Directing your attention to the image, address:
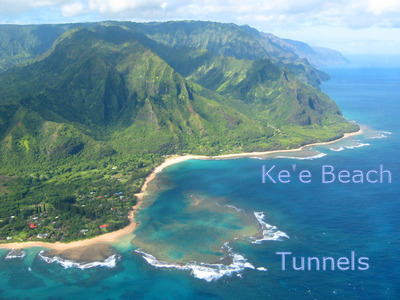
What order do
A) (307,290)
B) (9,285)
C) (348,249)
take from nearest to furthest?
(307,290) → (9,285) → (348,249)

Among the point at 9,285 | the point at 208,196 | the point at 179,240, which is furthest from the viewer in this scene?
the point at 208,196

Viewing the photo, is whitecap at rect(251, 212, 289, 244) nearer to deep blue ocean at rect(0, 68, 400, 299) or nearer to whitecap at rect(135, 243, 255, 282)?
deep blue ocean at rect(0, 68, 400, 299)

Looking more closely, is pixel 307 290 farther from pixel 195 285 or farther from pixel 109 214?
pixel 109 214

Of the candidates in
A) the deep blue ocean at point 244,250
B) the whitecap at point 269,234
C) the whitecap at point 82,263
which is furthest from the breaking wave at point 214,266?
the whitecap at point 82,263

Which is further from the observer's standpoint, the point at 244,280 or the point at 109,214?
the point at 109,214

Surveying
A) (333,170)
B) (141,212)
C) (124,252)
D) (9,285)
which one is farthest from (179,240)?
(333,170)

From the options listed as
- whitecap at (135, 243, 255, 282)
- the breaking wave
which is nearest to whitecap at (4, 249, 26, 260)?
the breaking wave
